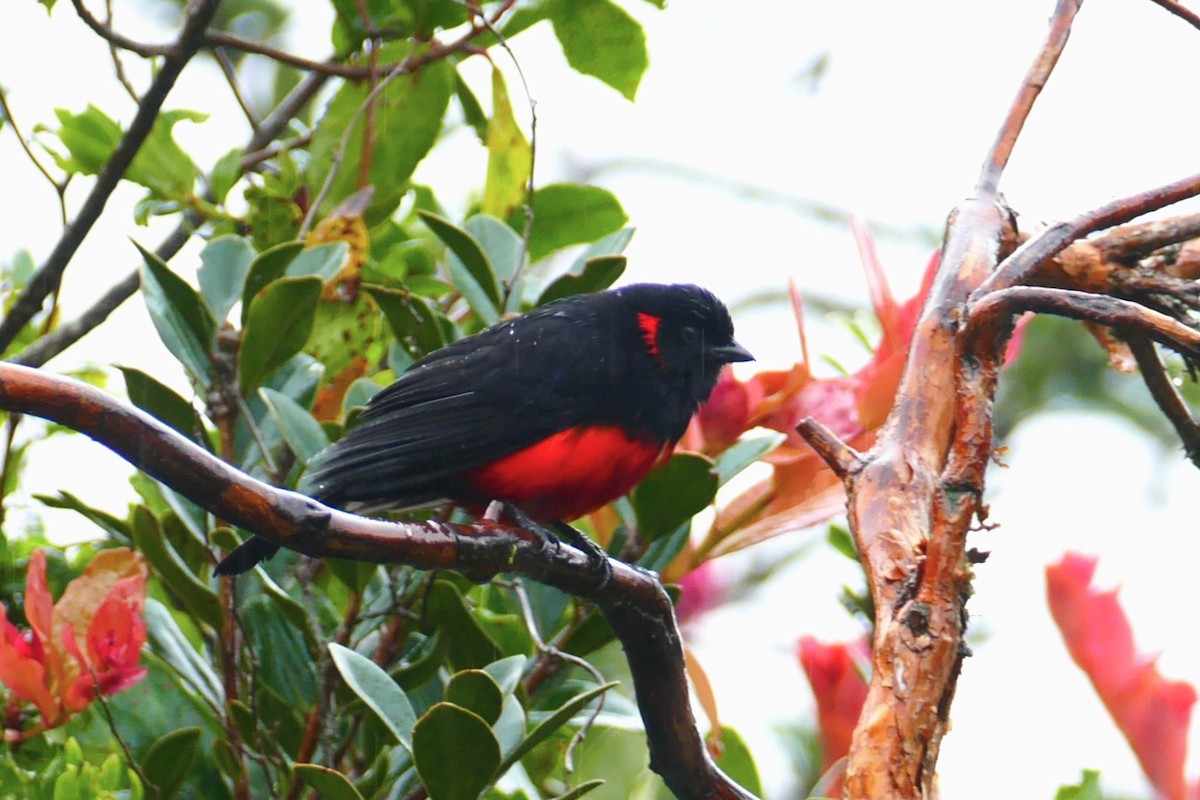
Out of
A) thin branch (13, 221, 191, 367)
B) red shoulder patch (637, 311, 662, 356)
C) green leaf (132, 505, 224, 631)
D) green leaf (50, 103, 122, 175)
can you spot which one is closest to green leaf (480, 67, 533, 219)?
red shoulder patch (637, 311, 662, 356)

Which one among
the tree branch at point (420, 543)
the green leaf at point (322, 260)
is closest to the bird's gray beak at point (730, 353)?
the green leaf at point (322, 260)

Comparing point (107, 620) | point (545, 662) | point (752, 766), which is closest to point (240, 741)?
point (107, 620)

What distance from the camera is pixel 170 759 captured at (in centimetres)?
197

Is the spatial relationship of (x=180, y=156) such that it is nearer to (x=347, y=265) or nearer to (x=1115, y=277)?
(x=347, y=265)

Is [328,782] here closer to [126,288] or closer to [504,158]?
[126,288]

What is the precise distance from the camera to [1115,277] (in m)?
2.14

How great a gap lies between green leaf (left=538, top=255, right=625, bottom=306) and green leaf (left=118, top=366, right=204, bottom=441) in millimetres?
691

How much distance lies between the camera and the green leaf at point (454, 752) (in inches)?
63.6

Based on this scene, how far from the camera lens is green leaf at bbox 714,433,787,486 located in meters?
2.42

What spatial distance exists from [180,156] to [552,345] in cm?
79

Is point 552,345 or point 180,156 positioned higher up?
point 180,156

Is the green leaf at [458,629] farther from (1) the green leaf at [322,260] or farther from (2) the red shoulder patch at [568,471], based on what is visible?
(1) the green leaf at [322,260]

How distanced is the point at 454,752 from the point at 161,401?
0.88 meters

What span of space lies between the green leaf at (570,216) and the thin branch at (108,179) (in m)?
0.75
